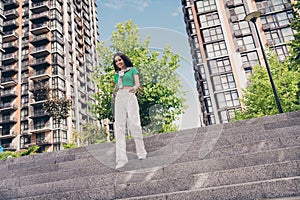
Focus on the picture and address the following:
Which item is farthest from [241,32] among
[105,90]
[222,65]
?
[105,90]

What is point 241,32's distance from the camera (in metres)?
37.4

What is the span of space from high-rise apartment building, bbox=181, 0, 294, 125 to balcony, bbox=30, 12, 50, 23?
89.6 feet

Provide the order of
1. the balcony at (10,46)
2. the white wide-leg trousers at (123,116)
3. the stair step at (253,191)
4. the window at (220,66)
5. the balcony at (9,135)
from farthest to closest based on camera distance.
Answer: the balcony at (10,46) < the balcony at (9,135) < the window at (220,66) < the white wide-leg trousers at (123,116) < the stair step at (253,191)

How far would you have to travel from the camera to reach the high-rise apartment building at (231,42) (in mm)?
35938

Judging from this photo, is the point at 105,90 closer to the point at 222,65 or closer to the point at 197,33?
the point at 222,65

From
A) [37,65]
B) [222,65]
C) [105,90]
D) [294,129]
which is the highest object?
[37,65]

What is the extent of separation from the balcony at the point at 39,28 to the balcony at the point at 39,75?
7.44 m

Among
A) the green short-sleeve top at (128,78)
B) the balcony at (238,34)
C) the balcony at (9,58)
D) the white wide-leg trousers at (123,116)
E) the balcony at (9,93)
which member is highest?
the balcony at (9,58)

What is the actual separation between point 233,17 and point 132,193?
39689 mm

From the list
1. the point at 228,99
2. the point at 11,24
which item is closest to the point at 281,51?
the point at 228,99

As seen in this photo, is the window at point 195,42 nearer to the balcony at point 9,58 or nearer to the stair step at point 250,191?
the balcony at point 9,58

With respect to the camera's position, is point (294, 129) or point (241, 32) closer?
point (294, 129)

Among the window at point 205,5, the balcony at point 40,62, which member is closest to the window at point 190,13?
the window at point 205,5

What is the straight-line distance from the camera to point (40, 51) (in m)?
41.6
